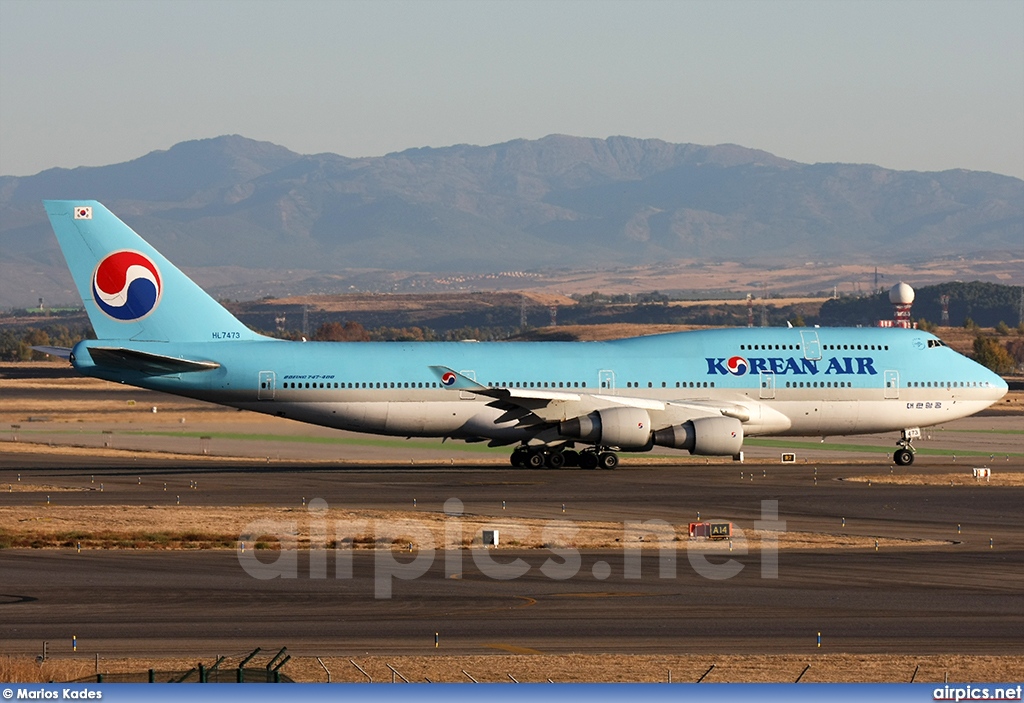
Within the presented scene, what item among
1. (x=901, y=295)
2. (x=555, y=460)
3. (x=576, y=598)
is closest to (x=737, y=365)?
(x=555, y=460)

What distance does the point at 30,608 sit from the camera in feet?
87.6

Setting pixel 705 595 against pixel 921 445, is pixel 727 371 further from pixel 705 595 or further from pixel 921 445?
pixel 705 595

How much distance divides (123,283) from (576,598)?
1230 inches

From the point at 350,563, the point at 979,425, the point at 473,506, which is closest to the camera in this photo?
the point at 350,563

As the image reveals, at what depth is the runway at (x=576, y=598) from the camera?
939 inches

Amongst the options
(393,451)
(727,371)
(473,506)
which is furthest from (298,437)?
(473,506)

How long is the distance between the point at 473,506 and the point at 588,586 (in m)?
13.5

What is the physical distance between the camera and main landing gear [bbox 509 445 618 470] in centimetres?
5575

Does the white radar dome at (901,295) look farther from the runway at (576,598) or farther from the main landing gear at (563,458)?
the runway at (576,598)

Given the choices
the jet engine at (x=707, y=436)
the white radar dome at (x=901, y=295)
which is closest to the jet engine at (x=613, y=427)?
the jet engine at (x=707, y=436)

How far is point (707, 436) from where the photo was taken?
2099 inches

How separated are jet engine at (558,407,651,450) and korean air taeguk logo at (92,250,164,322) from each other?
53.3ft

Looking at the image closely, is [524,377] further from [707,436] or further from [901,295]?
[901,295]

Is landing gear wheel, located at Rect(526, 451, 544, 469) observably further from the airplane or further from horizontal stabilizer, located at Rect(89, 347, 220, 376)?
horizontal stabilizer, located at Rect(89, 347, 220, 376)
